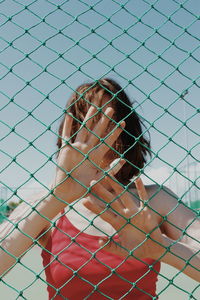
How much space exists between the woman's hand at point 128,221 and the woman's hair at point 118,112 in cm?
26

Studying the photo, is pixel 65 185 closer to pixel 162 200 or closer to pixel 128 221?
pixel 128 221

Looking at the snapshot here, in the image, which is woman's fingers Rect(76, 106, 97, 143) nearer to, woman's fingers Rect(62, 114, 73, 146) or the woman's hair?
woman's fingers Rect(62, 114, 73, 146)

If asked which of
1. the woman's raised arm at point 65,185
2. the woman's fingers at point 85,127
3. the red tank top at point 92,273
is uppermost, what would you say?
the woman's fingers at point 85,127

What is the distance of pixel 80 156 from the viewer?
3.55ft

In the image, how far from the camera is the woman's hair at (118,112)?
50.1 inches

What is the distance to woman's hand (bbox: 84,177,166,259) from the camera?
3.30 ft

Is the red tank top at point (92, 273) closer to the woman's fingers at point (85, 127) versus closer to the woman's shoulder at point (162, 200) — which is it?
the woman's shoulder at point (162, 200)

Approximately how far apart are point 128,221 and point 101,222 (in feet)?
1.05

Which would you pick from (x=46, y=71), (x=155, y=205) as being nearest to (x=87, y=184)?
(x=155, y=205)

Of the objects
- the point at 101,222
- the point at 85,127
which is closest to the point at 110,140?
the point at 85,127

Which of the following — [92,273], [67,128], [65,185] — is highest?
[67,128]

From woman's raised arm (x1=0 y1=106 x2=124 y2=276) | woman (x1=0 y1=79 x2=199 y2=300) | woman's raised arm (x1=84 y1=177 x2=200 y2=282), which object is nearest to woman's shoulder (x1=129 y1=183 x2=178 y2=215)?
woman (x1=0 y1=79 x2=199 y2=300)

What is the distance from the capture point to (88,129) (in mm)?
1092

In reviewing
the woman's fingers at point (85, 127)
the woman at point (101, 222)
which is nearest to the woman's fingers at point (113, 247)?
the woman at point (101, 222)
